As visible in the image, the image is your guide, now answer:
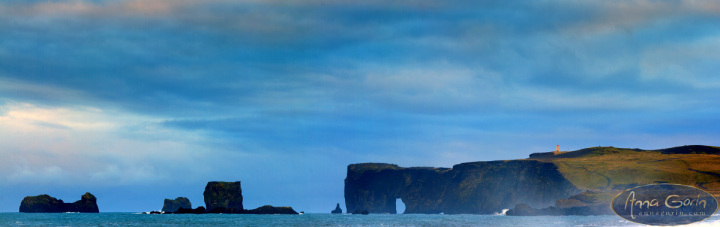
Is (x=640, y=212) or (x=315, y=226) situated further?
(x=315, y=226)

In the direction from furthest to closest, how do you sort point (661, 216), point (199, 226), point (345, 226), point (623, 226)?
point (199, 226)
point (345, 226)
point (623, 226)
point (661, 216)

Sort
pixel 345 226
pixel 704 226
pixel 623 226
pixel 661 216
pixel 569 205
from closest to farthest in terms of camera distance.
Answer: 1. pixel 704 226
2. pixel 661 216
3. pixel 623 226
4. pixel 345 226
5. pixel 569 205

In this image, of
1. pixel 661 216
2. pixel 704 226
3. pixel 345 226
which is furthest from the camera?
pixel 345 226

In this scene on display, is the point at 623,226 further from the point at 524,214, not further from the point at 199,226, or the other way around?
the point at 524,214

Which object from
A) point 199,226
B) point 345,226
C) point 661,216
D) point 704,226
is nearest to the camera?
point 704,226

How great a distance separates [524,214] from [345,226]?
3791 inches

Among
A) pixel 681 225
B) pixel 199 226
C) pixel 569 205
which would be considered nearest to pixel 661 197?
pixel 681 225

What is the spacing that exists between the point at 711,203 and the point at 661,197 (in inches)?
302

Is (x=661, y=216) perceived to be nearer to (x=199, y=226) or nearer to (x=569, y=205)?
(x=199, y=226)

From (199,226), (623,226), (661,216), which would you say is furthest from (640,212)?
(199,226)

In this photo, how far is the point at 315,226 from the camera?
100875mm

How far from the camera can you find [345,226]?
99688mm

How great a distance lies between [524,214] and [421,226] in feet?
→ 288

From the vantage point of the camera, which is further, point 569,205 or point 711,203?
point 569,205
